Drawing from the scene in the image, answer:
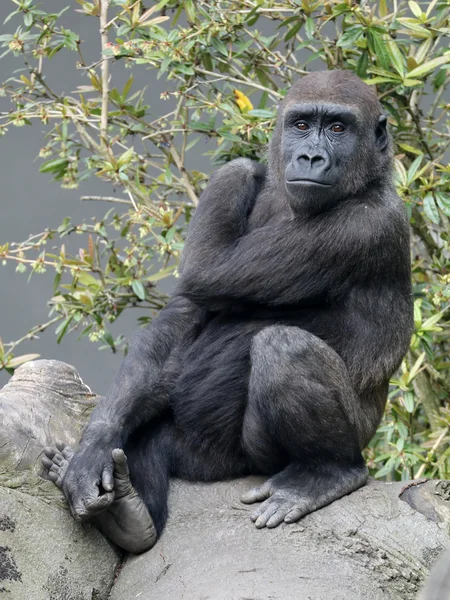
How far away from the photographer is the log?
330 cm

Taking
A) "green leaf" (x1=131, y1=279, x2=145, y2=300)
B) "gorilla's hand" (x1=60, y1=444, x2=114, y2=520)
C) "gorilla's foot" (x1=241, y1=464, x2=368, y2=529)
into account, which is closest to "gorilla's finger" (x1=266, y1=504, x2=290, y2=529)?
"gorilla's foot" (x1=241, y1=464, x2=368, y2=529)

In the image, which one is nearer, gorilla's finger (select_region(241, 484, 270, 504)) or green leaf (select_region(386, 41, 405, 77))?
gorilla's finger (select_region(241, 484, 270, 504))

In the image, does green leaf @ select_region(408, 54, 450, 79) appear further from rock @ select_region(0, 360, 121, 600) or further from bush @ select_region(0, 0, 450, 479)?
rock @ select_region(0, 360, 121, 600)

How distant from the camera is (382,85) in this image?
17.3 ft

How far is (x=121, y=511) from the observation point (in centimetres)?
353

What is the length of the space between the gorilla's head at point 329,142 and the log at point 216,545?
3.66 feet

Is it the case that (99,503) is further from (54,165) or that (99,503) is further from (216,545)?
(54,165)

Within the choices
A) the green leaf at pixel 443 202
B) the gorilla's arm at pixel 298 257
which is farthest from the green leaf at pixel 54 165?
the green leaf at pixel 443 202

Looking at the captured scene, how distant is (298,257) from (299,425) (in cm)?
62

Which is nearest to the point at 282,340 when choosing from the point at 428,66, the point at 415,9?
the point at 428,66

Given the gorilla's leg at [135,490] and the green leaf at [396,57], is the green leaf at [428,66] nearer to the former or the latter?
the green leaf at [396,57]

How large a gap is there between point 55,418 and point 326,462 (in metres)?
1.05

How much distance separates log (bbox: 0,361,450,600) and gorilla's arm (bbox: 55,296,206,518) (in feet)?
0.57

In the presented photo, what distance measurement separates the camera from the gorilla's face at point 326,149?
3725 mm
